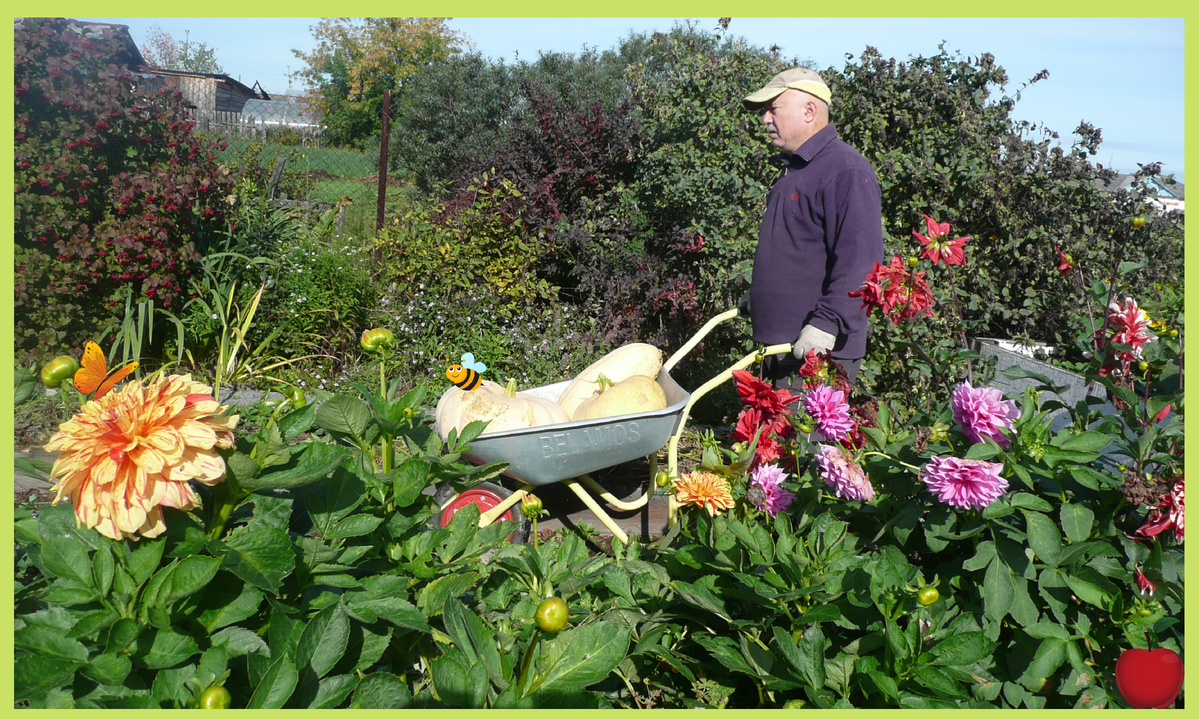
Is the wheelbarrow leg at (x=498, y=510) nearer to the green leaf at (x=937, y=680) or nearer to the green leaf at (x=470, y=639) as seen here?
the green leaf at (x=470, y=639)

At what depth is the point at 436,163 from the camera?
391 inches

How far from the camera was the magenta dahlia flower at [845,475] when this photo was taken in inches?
47.6

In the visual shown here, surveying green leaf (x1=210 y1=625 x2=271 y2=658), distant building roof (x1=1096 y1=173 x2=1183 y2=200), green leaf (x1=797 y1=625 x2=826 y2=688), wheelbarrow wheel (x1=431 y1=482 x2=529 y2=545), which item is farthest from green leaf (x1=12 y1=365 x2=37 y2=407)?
distant building roof (x1=1096 y1=173 x2=1183 y2=200)

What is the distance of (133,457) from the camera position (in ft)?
2.64

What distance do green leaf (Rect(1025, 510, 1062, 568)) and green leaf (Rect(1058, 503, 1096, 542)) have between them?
17 millimetres

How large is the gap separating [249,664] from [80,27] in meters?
4.78

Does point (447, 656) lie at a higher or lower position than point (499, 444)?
higher

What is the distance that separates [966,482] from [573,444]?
140cm

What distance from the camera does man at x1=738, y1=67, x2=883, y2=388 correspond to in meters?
2.39

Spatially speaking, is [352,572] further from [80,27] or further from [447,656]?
[80,27]

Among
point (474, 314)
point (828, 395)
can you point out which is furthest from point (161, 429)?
point (474, 314)

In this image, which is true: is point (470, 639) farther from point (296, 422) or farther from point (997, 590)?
point (997, 590)

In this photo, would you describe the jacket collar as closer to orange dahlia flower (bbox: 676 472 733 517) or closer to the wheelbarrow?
the wheelbarrow

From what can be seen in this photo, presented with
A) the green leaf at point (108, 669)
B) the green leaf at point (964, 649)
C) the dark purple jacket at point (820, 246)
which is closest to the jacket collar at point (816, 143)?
the dark purple jacket at point (820, 246)
